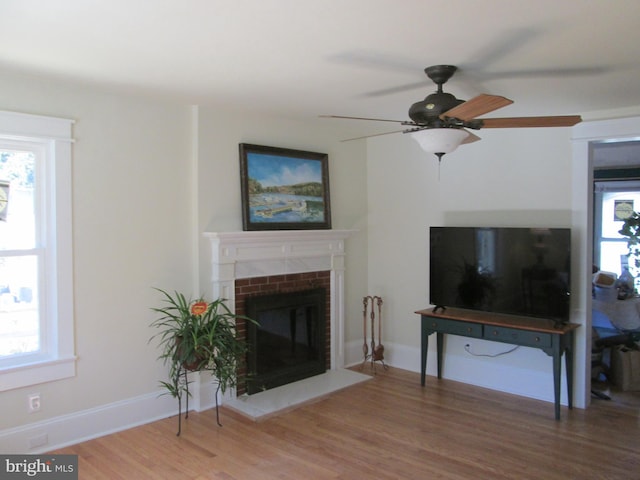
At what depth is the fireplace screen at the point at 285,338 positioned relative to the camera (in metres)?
4.56

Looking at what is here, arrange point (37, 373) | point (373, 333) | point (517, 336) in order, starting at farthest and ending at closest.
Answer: point (373, 333)
point (517, 336)
point (37, 373)

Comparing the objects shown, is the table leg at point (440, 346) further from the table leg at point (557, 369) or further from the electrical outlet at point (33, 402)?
the electrical outlet at point (33, 402)

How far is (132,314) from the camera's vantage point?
389 cm

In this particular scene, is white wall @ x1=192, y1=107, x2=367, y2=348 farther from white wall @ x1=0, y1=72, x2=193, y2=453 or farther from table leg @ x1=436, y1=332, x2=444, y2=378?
table leg @ x1=436, y1=332, x2=444, y2=378

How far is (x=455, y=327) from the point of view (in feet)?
15.0

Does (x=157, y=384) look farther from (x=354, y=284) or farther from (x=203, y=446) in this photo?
(x=354, y=284)

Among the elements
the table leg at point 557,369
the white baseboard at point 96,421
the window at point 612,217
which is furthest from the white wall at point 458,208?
the window at point 612,217

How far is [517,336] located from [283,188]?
2.40 meters

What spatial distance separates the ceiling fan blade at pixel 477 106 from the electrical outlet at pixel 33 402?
10.3 ft

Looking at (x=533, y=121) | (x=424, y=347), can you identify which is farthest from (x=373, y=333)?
(x=533, y=121)

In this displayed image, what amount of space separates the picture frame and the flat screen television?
1.16 m

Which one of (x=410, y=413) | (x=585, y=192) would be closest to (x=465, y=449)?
(x=410, y=413)

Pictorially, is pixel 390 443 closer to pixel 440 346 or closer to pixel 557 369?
pixel 557 369

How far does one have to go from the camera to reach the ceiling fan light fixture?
2.84 meters
